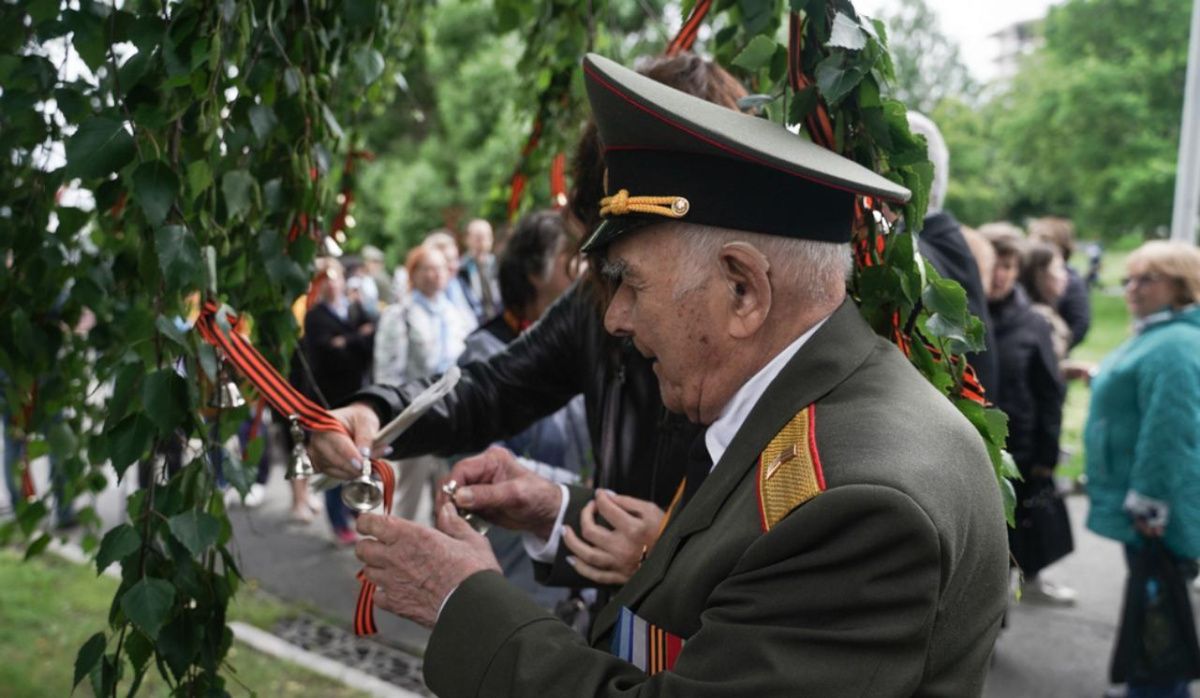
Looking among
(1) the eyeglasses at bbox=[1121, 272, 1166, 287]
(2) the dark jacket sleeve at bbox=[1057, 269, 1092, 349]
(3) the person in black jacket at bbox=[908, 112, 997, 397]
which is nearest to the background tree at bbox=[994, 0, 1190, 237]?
(2) the dark jacket sleeve at bbox=[1057, 269, 1092, 349]

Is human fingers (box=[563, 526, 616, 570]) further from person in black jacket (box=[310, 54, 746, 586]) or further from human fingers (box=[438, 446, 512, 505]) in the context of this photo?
human fingers (box=[438, 446, 512, 505])

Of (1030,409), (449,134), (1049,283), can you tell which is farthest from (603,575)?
(449,134)

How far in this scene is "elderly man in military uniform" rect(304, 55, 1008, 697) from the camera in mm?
1300

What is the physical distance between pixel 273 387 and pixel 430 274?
15.5 feet

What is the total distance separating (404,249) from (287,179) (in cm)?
1908

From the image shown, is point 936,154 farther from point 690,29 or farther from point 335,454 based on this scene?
point 335,454

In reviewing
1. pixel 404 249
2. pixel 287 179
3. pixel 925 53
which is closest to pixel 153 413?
pixel 287 179

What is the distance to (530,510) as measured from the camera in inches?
88.0

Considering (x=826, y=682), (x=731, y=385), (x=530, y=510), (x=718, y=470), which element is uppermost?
(x=731, y=385)

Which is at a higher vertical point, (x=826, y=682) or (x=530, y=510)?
(x=826, y=682)

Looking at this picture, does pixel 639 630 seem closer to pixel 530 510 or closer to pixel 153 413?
pixel 530 510

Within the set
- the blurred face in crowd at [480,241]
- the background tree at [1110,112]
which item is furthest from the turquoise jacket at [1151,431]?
the background tree at [1110,112]

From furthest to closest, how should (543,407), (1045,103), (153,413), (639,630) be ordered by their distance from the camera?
(1045,103)
(543,407)
(153,413)
(639,630)

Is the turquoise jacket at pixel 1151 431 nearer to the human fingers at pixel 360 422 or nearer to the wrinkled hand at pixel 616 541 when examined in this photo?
the wrinkled hand at pixel 616 541
